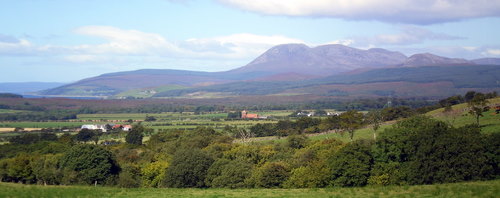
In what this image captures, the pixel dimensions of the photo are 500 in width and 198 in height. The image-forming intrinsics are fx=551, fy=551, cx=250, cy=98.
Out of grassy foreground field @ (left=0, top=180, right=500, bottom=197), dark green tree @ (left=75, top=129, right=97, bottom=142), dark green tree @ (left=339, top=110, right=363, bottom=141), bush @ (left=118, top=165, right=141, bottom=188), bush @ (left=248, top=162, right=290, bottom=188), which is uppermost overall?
grassy foreground field @ (left=0, top=180, right=500, bottom=197)

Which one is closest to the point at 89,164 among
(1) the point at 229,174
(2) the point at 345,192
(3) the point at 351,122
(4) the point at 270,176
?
(1) the point at 229,174

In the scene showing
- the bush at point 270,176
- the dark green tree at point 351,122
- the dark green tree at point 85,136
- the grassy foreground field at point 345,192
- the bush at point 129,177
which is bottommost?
the dark green tree at point 85,136

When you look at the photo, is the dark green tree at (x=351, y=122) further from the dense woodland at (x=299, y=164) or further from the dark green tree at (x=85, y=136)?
the dark green tree at (x=85, y=136)

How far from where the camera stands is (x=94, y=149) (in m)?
47.7

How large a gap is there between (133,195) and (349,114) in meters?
51.8

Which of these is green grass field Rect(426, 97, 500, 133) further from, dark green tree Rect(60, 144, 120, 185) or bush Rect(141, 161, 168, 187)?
dark green tree Rect(60, 144, 120, 185)

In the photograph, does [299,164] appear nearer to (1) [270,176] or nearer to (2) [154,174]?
(1) [270,176]

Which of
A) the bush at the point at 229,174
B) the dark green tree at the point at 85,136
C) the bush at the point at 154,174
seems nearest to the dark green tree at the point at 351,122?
the bush at the point at 229,174

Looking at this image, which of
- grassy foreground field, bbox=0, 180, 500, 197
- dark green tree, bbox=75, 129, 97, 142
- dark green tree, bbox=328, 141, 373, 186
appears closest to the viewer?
grassy foreground field, bbox=0, 180, 500, 197

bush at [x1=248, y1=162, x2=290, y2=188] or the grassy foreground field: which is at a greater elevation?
the grassy foreground field

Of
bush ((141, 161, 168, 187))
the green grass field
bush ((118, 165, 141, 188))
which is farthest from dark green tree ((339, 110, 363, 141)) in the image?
bush ((118, 165, 141, 188))

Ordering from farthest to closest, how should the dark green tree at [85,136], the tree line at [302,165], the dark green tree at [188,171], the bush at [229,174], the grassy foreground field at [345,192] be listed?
1. the dark green tree at [85,136]
2. the dark green tree at [188,171]
3. the bush at [229,174]
4. the tree line at [302,165]
5. the grassy foreground field at [345,192]

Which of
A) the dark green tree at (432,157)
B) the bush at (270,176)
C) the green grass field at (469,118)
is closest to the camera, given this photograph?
the dark green tree at (432,157)

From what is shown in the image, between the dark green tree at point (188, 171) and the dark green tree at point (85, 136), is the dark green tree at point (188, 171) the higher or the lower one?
the higher one
